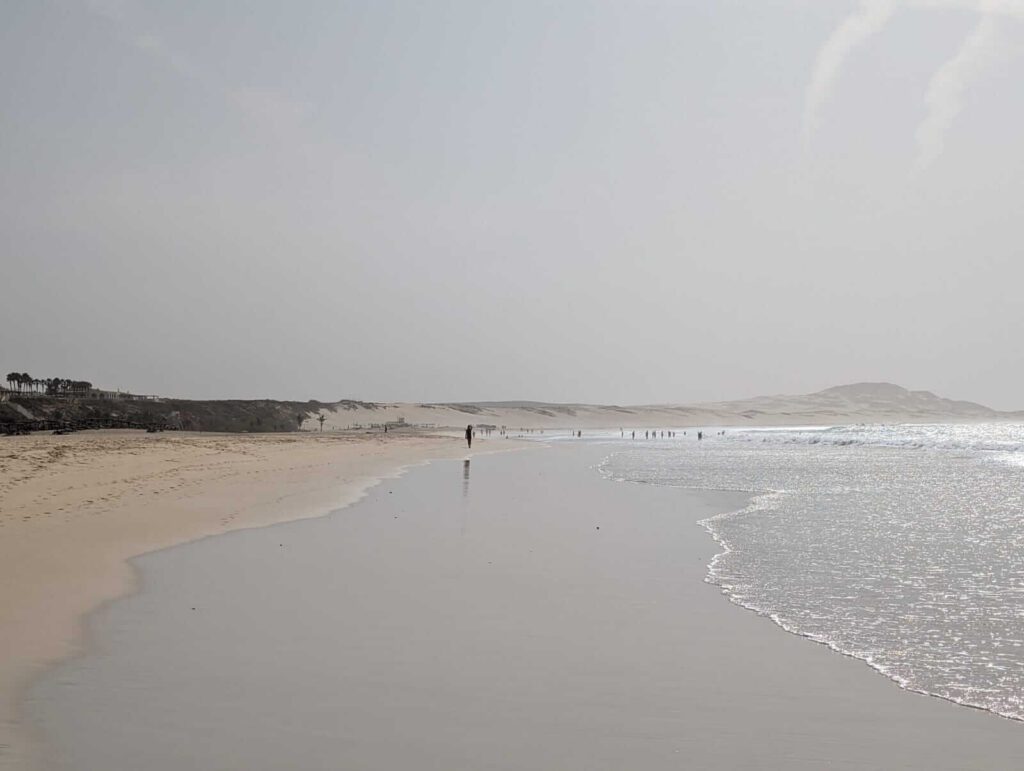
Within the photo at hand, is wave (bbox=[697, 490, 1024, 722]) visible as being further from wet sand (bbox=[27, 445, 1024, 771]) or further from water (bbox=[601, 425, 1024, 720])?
wet sand (bbox=[27, 445, 1024, 771])

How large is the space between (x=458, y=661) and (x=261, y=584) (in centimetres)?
371

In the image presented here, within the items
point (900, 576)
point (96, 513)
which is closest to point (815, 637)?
point (900, 576)

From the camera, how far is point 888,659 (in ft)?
21.4

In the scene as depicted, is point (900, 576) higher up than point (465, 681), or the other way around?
point (900, 576)

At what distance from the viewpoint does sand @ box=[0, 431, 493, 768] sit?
6.70 meters

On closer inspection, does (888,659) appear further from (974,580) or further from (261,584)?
(261,584)

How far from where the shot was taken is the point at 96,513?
48.4 feet

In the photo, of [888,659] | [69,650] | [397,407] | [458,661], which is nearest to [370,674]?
[458,661]

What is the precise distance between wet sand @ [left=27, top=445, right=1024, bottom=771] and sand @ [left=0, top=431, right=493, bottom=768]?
0.35m

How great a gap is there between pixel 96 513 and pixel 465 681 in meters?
11.4

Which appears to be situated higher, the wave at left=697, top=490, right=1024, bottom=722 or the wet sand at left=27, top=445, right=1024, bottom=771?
the wave at left=697, top=490, right=1024, bottom=722

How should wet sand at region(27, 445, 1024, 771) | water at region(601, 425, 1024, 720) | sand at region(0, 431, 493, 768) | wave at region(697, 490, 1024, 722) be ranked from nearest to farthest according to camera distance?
1. wet sand at region(27, 445, 1024, 771)
2. wave at region(697, 490, 1024, 722)
3. water at region(601, 425, 1024, 720)
4. sand at region(0, 431, 493, 768)

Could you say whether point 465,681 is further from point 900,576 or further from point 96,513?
point 96,513

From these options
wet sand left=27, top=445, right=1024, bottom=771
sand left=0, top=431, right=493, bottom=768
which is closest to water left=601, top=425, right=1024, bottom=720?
wet sand left=27, top=445, right=1024, bottom=771
